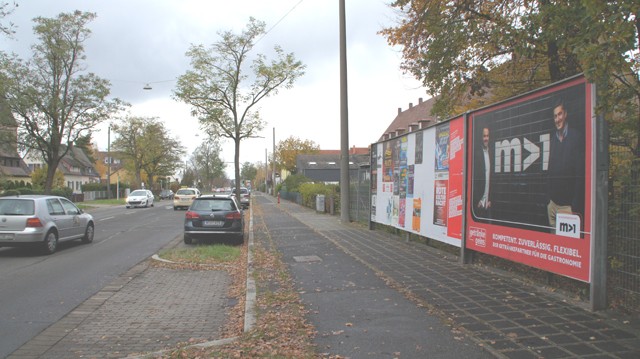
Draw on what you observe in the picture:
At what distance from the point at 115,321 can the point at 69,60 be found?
106ft

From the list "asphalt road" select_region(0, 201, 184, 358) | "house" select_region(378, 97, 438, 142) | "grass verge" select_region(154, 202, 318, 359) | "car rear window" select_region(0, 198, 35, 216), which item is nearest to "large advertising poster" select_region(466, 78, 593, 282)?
"grass verge" select_region(154, 202, 318, 359)

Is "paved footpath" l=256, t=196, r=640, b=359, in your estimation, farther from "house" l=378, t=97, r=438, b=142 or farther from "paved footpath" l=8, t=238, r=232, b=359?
"house" l=378, t=97, r=438, b=142

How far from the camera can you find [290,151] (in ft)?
282

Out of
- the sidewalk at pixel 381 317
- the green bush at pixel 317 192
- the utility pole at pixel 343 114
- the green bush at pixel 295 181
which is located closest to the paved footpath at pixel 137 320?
the sidewalk at pixel 381 317

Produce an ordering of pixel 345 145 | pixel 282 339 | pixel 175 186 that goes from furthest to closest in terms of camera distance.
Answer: pixel 175 186 < pixel 345 145 < pixel 282 339

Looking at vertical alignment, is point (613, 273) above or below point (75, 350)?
above

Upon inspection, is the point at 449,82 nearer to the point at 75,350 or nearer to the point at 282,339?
the point at 282,339

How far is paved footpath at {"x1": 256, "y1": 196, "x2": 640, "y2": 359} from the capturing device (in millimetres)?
4281

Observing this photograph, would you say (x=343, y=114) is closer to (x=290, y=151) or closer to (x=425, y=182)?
(x=425, y=182)

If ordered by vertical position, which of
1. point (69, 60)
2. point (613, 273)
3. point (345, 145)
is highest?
point (69, 60)

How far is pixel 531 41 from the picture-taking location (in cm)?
780

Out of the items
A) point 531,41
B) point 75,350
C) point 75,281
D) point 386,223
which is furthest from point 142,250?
point 531,41

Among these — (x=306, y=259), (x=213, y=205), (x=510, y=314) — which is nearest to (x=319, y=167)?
(x=213, y=205)

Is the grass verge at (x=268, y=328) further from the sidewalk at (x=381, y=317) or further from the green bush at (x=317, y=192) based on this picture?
the green bush at (x=317, y=192)
